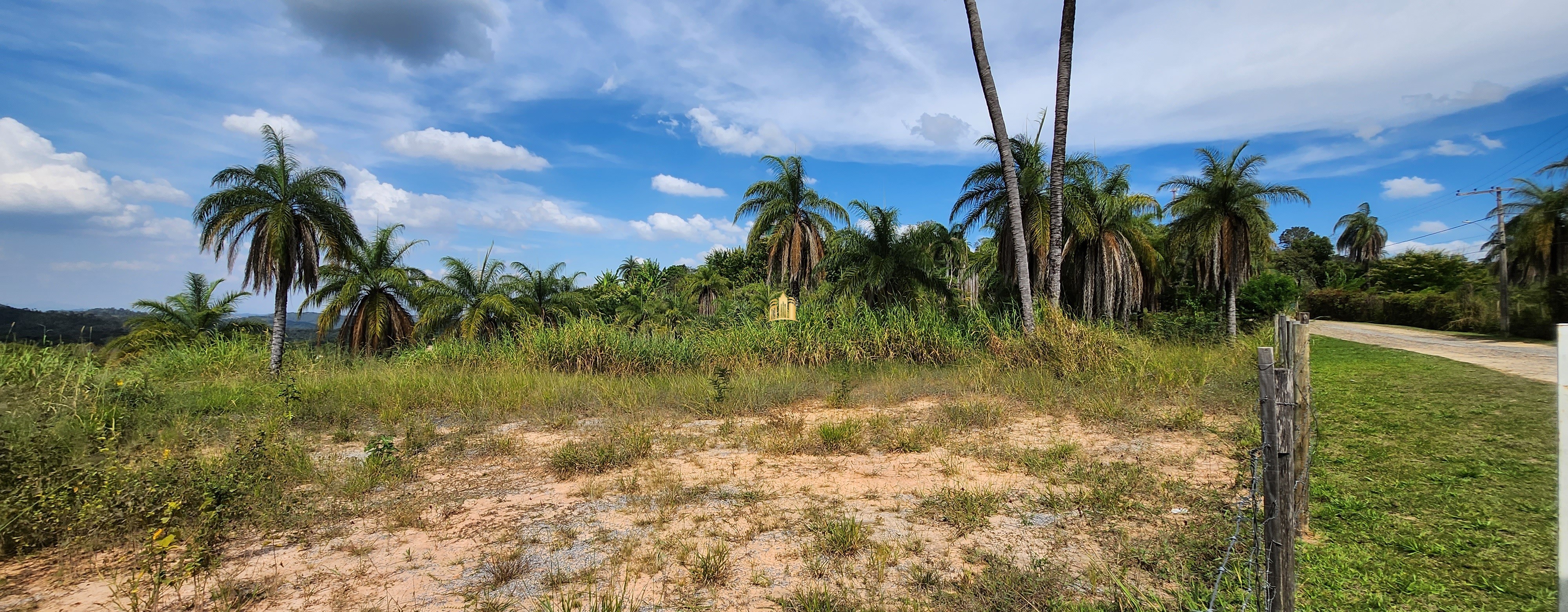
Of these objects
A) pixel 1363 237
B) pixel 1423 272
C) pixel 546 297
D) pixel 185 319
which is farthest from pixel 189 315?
pixel 1363 237

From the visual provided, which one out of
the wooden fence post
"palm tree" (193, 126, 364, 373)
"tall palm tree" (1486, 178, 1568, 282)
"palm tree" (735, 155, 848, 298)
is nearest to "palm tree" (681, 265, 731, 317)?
"palm tree" (735, 155, 848, 298)

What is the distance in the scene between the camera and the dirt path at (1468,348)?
11188 millimetres

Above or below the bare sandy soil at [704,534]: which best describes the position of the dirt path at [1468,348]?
above

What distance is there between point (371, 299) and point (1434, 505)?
22185 millimetres

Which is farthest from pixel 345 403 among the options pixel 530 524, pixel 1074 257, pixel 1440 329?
pixel 1440 329

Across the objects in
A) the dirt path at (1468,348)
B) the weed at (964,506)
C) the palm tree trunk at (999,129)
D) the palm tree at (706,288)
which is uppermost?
the palm tree trunk at (999,129)

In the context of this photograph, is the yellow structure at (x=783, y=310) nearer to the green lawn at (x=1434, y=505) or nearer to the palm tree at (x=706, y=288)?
the palm tree at (x=706, y=288)

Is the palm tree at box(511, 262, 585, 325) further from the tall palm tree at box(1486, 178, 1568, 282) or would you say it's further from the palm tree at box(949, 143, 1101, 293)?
the tall palm tree at box(1486, 178, 1568, 282)

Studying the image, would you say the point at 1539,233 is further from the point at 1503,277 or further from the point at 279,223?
the point at 279,223

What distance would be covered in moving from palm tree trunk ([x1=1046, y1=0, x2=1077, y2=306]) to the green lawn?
662 centimetres

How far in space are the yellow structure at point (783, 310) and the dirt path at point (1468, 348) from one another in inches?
463

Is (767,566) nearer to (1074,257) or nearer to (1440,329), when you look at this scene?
(1074,257)

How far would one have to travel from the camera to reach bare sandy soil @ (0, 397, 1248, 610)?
3605mm

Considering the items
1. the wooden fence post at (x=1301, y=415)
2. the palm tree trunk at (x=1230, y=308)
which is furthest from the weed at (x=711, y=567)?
the palm tree trunk at (x=1230, y=308)
